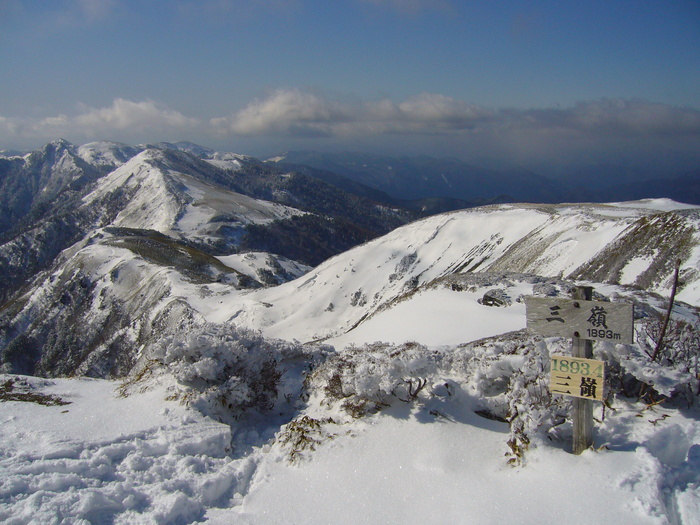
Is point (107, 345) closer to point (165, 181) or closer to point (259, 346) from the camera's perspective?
point (259, 346)

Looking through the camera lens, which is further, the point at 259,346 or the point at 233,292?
the point at 233,292

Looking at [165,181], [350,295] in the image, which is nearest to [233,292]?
[350,295]

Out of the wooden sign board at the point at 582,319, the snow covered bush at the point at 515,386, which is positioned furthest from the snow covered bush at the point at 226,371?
the wooden sign board at the point at 582,319

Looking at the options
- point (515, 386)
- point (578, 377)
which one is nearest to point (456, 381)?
point (515, 386)

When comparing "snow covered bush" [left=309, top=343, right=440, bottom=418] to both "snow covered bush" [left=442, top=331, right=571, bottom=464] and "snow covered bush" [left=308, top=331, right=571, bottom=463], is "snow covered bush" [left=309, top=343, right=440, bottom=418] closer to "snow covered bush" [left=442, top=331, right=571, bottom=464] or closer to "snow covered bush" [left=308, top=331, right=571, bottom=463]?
"snow covered bush" [left=308, top=331, right=571, bottom=463]

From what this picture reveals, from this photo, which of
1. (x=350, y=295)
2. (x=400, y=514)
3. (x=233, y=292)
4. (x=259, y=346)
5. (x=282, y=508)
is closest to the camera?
(x=400, y=514)

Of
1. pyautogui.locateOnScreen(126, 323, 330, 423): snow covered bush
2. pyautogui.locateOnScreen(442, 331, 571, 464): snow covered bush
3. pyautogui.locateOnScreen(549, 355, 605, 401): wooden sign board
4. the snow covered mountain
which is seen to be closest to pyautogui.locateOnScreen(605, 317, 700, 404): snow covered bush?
the snow covered mountain

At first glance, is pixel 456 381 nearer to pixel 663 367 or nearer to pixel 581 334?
pixel 581 334
